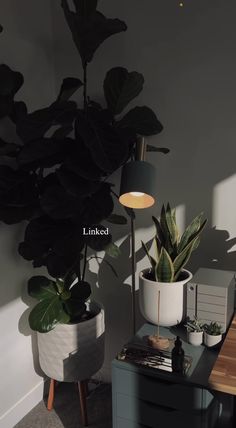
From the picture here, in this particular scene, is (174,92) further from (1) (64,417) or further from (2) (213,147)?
(1) (64,417)

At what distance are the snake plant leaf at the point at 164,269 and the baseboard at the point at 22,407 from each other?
3.66 feet

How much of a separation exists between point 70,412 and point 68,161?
1.46m

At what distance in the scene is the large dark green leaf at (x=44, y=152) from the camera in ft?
5.81

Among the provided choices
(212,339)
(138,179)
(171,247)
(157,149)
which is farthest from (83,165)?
(212,339)

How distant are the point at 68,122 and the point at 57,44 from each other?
84 cm

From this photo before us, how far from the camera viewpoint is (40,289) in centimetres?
221

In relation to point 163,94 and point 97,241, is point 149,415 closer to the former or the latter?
point 97,241

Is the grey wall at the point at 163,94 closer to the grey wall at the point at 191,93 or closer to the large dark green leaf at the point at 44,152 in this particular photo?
the grey wall at the point at 191,93

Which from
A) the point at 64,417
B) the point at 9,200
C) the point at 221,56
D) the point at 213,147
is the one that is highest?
the point at 221,56

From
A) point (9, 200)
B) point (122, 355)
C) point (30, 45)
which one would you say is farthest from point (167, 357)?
point (30, 45)

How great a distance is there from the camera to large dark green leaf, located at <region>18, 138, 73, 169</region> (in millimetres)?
1771

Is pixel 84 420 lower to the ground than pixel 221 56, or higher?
lower

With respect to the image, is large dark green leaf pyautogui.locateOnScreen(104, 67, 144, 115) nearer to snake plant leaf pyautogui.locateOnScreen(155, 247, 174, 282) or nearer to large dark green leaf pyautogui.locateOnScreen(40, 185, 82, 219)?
large dark green leaf pyautogui.locateOnScreen(40, 185, 82, 219)

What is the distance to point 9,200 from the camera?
188 cm
